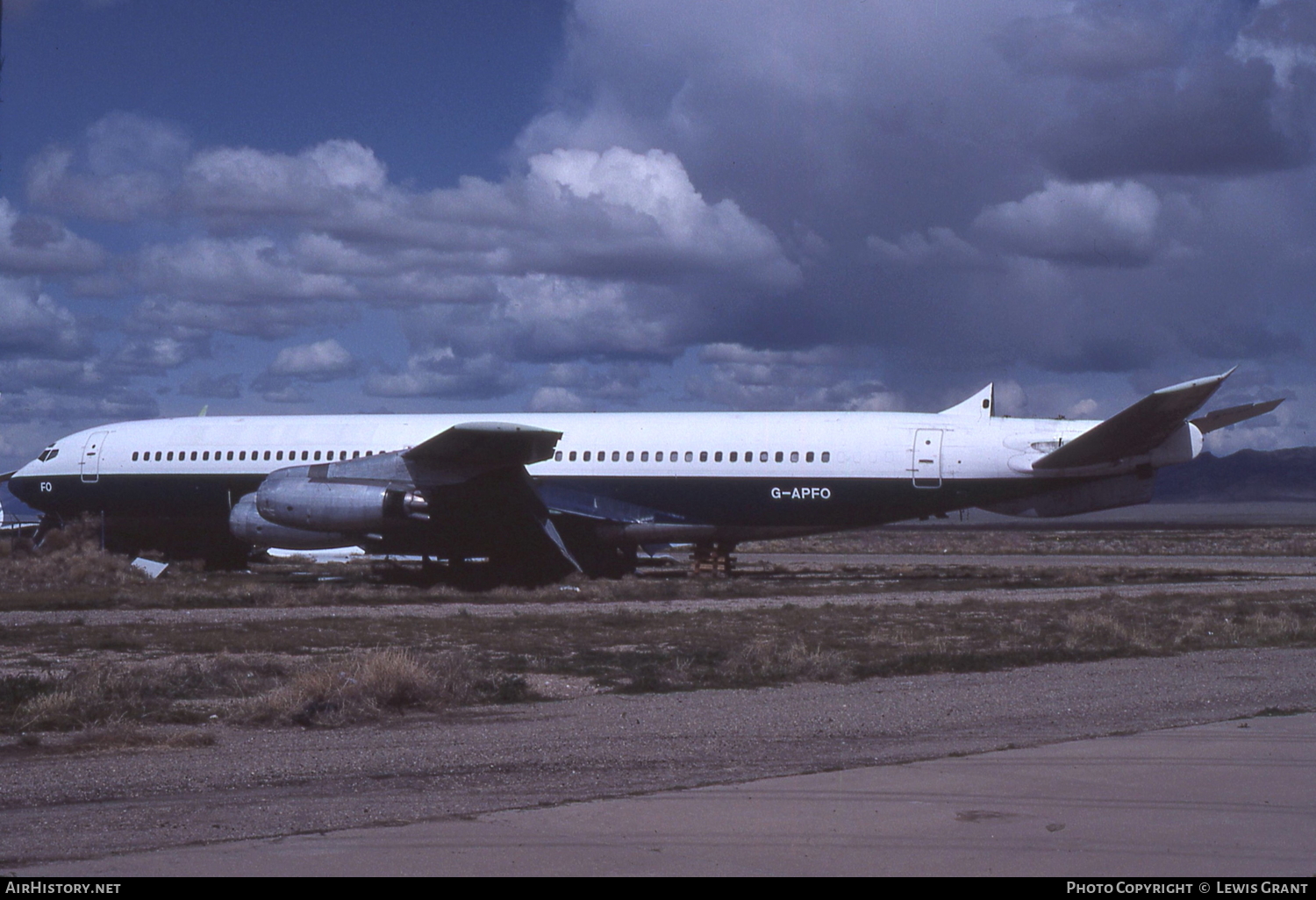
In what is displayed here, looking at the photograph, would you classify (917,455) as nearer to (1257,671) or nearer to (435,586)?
(435,586)

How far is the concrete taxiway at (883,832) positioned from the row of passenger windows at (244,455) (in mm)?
21696

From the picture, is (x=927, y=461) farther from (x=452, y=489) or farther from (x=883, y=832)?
(x=883, y=832)

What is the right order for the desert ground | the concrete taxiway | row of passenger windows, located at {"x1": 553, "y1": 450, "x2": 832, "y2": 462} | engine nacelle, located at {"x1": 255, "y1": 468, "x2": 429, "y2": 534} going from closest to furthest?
the concrete taxiway
the desert ground
engine nacelle, located at {"x1": 255, "y1": 468, "x2": 429, "y2": 534}
row of passenger windows, located at {"x1": 553, "y1": 450, "x2": 832, "y2": 462}

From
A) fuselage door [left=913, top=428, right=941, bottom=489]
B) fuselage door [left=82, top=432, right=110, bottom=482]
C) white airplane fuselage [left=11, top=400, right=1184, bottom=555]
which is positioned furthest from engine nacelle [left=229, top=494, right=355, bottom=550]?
fuselage door [left=913, top=428, right=941, bottom=489]

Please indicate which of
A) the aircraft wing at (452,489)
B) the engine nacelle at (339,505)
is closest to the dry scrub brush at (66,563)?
the engine nacelle at (339,505)

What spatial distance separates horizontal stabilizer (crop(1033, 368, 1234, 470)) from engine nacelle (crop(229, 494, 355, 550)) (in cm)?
1387

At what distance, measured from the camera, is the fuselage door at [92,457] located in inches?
1184

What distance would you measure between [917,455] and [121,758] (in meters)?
18.7

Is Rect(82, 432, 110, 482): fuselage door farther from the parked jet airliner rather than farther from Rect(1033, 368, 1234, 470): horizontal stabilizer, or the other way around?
Rect(1033, 368, 1234, 470): horizontal stabilizer

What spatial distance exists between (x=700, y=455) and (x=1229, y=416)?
32.5ft

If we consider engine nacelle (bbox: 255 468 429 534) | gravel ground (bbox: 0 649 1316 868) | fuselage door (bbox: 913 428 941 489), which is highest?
fuselage door (bbox: 913 428 941 489)

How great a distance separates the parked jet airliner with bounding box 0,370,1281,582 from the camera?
23609mm

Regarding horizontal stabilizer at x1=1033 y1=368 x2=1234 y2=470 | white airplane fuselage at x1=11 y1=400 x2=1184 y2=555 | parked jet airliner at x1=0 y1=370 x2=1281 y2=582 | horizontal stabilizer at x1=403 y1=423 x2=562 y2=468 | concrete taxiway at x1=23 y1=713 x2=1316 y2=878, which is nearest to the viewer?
concrete taxiway at x1=23 y1=713 x2=1316 y2=878

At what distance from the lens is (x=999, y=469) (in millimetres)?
24250
